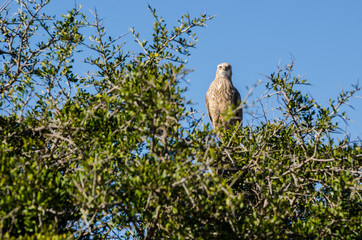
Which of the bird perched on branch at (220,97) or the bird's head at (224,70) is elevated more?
the bird's head at (224,70)

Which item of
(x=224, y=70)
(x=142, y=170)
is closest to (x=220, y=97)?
(x=224, y=70)

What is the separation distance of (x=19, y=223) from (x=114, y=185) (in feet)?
2.67

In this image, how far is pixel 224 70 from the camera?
9.41m

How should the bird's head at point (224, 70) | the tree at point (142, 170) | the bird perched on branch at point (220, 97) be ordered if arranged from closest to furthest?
1. the tree at point (142, 170)
2. the bird perched on branch at point (220, 97)
3. the bird's head at point (224, 70)

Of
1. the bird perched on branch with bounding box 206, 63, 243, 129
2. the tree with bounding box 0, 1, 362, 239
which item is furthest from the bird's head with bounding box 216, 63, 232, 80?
the tree with bounding box 0, 1, 362, 239

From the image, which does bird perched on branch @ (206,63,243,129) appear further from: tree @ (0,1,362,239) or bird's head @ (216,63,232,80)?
tree @ (0,1,362,239)

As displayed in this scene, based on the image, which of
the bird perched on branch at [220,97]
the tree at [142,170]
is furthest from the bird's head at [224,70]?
the tree at [142,170]

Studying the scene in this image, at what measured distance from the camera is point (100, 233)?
178 inches

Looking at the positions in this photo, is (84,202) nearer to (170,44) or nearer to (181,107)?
(181,107)

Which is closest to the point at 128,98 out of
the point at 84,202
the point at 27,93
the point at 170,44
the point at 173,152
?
the point at 173,152

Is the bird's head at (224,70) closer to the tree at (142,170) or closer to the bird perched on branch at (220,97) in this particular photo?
the bird perched on branch at (220,97)

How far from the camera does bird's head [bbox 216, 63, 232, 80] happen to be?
30.7 feet

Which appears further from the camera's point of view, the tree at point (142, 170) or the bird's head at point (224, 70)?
the bird's head at point (224, 70)

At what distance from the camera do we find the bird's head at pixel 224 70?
9367mm
